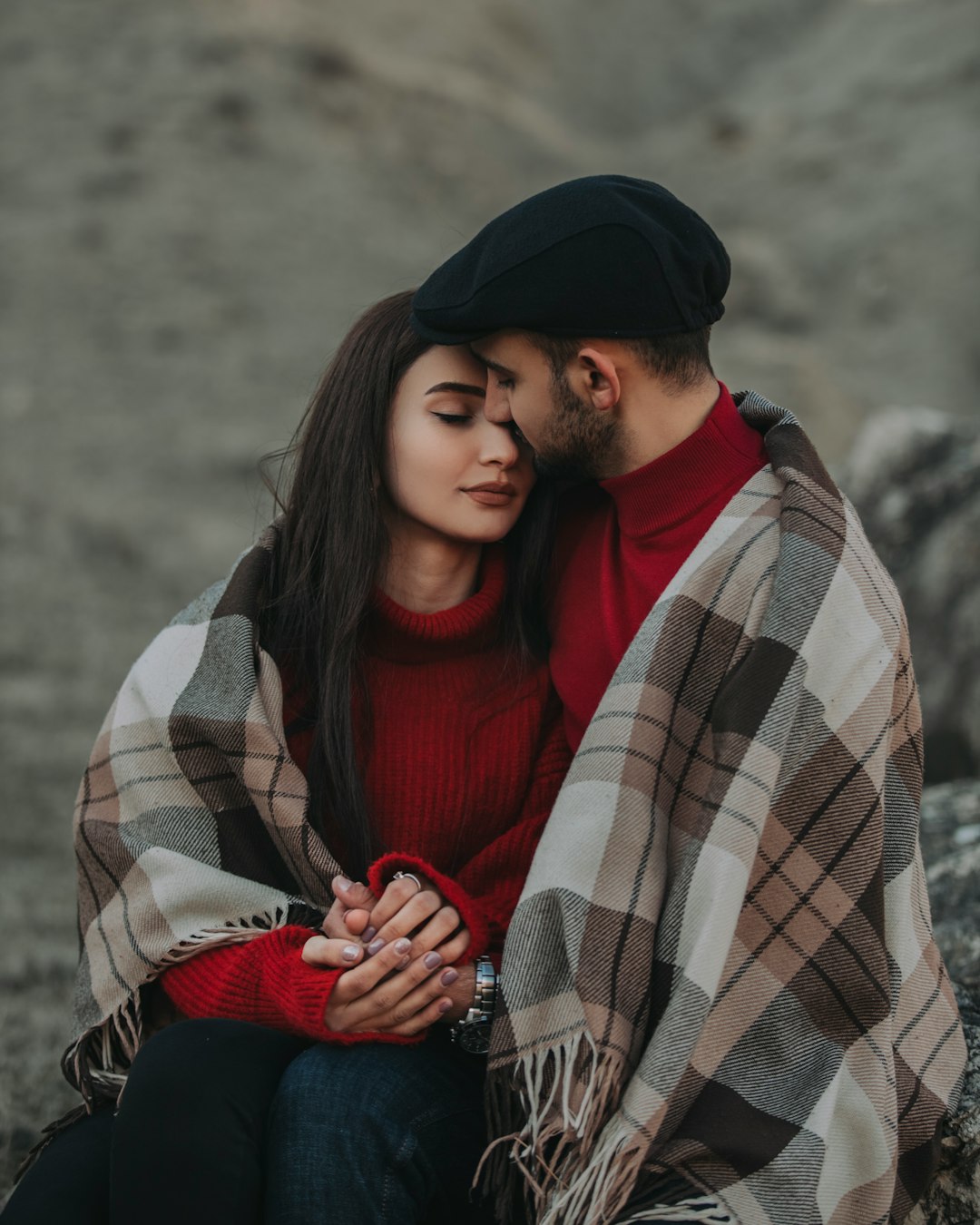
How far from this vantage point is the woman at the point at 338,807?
219 centimetres

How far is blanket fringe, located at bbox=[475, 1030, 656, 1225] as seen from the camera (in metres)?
2.05

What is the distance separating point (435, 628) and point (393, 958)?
693 mm

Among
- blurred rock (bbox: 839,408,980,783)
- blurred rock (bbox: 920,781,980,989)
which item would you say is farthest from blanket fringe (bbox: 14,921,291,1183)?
blurred rock (bbox: 839,408,980,783)

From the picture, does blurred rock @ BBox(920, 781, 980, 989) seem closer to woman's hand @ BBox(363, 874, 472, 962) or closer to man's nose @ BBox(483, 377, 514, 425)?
woman's hand @ BBox(363, 874, 472, 962)

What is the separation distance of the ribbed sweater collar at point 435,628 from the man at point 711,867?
43 cm

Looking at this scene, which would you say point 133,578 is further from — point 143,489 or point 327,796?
point 327,796

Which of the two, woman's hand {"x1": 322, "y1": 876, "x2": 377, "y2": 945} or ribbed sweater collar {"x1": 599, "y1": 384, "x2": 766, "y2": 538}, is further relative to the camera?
ribbed sweater collar {"x1": 599, "y1": 384, "x2": 766, "y2": 538}

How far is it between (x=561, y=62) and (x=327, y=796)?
31583 millimetres

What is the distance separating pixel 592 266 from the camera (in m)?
2.28

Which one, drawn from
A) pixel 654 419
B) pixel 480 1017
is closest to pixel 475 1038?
pixel 480 1017

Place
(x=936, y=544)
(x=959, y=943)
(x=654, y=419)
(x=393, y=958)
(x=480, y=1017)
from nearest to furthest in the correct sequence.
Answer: (x=393, y=958) → (x=480, y=1017) → (x=654, y=419) → (x=959, y=943) → (x=936, y=544)

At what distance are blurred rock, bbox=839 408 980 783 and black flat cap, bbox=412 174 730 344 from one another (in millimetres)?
2306

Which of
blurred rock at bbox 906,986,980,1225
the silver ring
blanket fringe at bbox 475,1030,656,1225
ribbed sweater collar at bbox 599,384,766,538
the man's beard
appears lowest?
blurred rock at bbox 906,986,980,1225

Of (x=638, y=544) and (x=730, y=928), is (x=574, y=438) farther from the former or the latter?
(x=730, y=928)
